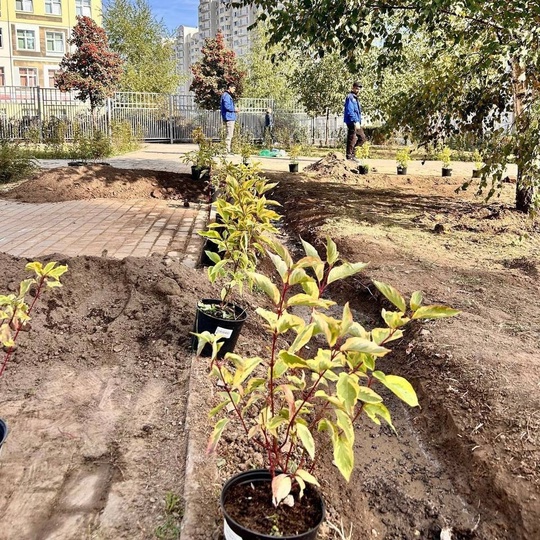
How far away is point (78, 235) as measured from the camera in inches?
248

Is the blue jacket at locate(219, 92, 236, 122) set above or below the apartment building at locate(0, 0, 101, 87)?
below

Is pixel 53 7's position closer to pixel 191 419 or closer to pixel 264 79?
pixel 264 79

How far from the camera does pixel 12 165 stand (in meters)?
11.1

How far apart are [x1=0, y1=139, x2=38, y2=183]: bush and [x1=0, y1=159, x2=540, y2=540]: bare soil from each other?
25.0ft

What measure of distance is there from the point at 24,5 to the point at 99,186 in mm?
45759

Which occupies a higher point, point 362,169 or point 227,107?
point 227,107

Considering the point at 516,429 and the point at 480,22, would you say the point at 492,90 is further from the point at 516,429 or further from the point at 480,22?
the point at 516,429

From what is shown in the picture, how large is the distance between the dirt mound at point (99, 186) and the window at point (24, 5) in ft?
146

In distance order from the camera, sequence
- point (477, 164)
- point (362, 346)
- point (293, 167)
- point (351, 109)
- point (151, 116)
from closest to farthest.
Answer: point (362, 346) → point (477, 164) → point (293, 167) → point (351, 109) → point (151, 116)

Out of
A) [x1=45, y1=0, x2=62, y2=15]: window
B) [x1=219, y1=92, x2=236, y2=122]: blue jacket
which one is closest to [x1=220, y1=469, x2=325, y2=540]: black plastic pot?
[x1=219, y1=92, x2=236, y2=122]: blue jacket

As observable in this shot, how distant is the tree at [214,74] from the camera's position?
30.8m

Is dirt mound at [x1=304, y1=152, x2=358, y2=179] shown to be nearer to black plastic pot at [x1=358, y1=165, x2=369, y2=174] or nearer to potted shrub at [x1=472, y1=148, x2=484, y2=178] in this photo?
black plastic pot at [x1=358, y1=165, x2=369, y2=174]

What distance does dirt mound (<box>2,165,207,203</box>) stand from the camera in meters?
9.09

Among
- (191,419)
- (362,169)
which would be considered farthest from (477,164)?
(191,419)
